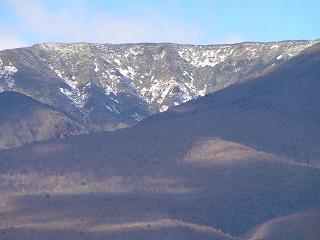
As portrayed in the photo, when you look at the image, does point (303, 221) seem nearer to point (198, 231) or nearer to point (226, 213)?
point (198, 231)

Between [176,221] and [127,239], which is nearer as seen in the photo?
[127,239]

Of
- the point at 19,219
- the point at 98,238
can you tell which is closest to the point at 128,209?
the point at 19,219

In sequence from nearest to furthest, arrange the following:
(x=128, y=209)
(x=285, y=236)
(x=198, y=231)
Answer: (x=285, y=236)
(x=198, y=231)
(x=128, y=209)

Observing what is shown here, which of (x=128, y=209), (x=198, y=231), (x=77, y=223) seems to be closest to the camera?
(x=198, y=231)

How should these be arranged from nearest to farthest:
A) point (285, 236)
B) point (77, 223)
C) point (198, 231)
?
1. point (285, 236)
2. point (198, 231)
3. point (77, 223)

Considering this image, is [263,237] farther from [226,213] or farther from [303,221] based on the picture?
[226,213]

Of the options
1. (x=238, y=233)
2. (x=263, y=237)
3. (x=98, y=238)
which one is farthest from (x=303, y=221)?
(x=98, y=238)

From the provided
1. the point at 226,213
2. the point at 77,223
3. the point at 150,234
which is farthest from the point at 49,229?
the point at 226,213

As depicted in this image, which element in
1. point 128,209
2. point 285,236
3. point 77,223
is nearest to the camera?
point 285,236

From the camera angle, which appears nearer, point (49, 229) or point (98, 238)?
point (98, 238)
